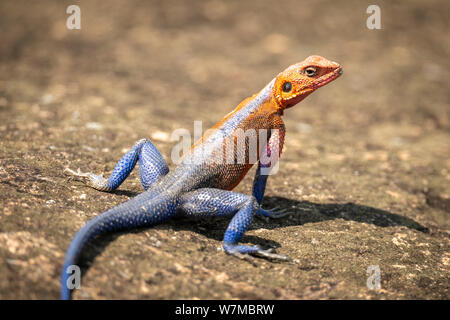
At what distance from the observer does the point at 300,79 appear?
15.0 feet

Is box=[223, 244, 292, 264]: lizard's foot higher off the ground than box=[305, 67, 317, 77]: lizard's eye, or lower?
lower

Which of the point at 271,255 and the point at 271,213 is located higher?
the point at 271,213

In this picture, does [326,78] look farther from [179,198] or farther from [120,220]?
[120,220]

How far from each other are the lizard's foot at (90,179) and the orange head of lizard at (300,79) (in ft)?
6.45

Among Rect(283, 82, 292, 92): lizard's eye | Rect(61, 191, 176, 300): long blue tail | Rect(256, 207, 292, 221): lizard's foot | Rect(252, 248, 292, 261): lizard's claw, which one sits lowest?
Rect(252, 248, 292, 261): lizard's claw

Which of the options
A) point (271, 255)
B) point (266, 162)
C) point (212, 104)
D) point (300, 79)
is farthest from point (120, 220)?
point (212, 104)

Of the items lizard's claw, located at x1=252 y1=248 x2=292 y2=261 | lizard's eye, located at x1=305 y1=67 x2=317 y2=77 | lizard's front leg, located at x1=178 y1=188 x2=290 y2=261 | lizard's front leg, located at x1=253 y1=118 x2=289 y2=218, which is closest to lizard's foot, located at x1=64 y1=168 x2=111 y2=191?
lizard's front leg, located at x1=178 y1=188 x2=290 y2=261

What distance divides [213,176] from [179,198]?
0.48 m

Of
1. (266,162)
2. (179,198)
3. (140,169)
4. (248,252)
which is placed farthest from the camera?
(266,162)

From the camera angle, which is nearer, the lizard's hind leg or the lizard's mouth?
the lizard's hind leg

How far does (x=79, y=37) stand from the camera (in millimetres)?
10672

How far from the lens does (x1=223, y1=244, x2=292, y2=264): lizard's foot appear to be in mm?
3668

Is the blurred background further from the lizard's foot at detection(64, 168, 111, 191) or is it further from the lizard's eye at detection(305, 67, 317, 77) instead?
the lizard's eye at detection(305, 67, 317, 77)

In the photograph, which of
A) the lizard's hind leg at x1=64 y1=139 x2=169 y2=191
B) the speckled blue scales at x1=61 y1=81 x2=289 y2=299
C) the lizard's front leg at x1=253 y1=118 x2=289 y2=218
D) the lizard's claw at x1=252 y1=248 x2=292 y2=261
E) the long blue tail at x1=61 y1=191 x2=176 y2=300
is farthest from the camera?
the lizard's front leg at x1=253 y1=118 x2=289 y2=218
